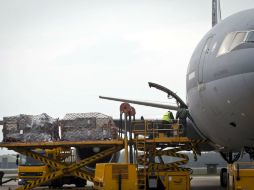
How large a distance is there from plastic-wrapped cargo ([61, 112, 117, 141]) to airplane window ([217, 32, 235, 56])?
8452 mm

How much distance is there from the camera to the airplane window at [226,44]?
35.7 ft

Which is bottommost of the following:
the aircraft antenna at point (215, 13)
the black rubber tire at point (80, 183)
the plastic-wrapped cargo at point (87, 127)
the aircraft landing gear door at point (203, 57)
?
the black rubber tire at point (80, 183)

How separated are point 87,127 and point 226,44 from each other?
8.83 m

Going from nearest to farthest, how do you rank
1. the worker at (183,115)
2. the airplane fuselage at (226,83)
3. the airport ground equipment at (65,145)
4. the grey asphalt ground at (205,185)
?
1. the airplane fuselage at (226,83)
2. the worker at (183,115)
3. the airport ground equipment at (65,145)
4. the grey asphalt ground at (205,185)

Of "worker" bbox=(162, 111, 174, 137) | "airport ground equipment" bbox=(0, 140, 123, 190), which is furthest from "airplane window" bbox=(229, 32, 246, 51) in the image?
"airport ground equipment" bbox=(0, 140, 123, 190)

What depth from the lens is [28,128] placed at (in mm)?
19234

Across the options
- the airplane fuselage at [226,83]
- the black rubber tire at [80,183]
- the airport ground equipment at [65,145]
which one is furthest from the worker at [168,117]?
the black rubber tire at [80,183]

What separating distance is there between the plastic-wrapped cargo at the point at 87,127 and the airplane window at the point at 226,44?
8452 mm

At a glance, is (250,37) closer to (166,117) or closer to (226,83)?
(226,83)

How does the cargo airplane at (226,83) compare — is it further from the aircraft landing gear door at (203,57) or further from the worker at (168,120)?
the worker at (168,120)

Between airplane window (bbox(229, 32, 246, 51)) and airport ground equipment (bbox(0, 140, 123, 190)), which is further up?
airplane window (bbox(229, 32, 246, 51))

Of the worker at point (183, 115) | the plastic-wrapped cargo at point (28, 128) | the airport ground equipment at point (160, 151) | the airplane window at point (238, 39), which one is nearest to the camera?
the airplane window at point (238, 39)

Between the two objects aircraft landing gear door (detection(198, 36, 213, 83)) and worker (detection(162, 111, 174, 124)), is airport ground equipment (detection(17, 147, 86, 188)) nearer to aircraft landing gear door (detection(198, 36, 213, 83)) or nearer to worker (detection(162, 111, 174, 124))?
worker (detection(162, 111, 174, 124))

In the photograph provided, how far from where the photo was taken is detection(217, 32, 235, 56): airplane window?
10.9m
